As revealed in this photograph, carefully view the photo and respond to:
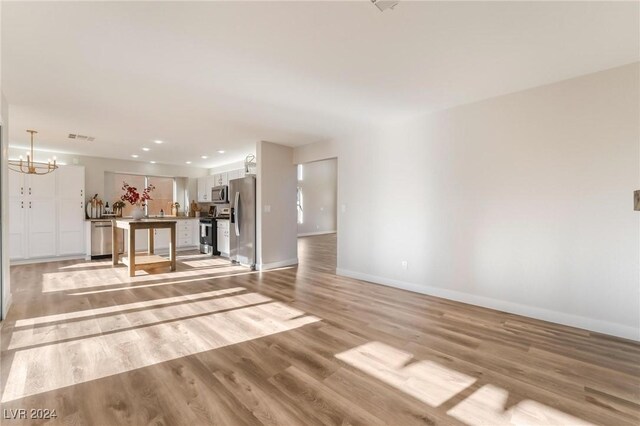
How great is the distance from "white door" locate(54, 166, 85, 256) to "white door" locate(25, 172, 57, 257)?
4.5 inches

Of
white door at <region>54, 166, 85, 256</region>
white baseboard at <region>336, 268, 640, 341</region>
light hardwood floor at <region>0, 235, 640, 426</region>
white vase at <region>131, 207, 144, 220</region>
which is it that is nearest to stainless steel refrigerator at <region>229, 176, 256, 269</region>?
white vase at <region>131, 207, 144, 220</region>

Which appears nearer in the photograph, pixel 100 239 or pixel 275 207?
pixel 275 207

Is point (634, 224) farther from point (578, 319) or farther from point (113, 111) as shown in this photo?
point (113, 111)

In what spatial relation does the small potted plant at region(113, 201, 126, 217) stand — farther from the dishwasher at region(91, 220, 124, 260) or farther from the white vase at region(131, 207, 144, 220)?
the white vase at region(131, 207, 144, 220)

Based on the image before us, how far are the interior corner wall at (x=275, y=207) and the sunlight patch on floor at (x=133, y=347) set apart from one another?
7.98 feet

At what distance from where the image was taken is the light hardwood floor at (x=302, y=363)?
1.68 metres

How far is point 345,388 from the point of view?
190 cm

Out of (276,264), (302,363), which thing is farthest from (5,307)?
(276,264)

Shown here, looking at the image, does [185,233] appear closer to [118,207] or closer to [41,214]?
[118,207]

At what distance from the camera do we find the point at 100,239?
265 inches

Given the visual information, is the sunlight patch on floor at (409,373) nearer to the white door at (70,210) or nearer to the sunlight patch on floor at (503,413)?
the sunlight patch on floor at (503,413)

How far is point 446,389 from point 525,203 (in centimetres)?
236

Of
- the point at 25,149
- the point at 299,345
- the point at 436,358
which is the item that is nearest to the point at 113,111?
the point at 299,345

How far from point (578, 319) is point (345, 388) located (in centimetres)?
266
